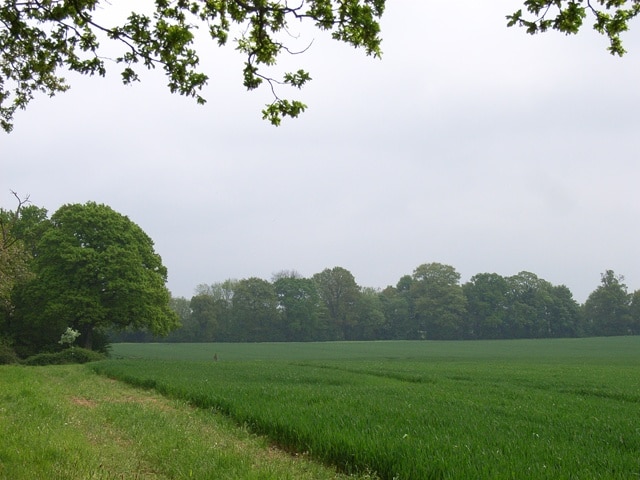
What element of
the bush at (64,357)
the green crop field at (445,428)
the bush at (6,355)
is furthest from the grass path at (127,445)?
the bush at (6,355)

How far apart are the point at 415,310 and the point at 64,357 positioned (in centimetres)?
9193

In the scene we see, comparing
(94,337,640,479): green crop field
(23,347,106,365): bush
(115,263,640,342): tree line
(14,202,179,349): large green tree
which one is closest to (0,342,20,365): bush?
(23,347,106,365): bush

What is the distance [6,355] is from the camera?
3241cm

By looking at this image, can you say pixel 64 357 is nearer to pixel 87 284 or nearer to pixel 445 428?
pixel 87 284

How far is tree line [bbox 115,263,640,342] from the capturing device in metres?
103

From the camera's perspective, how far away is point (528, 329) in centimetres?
11250

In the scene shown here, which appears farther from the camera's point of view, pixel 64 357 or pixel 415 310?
pixel 415 310

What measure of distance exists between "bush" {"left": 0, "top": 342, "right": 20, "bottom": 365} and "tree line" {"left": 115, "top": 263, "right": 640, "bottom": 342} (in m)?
65.4

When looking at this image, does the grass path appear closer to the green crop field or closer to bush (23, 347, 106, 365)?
the green crop field

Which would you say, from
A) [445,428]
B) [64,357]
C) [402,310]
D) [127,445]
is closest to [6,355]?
[64,357]

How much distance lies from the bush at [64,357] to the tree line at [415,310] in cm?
6456

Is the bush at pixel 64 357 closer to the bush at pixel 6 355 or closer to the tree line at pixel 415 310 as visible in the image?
the bush at pixel 6 355

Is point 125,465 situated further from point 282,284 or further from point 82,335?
point 282,284

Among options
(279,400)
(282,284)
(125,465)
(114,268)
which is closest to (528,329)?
(282,284)
